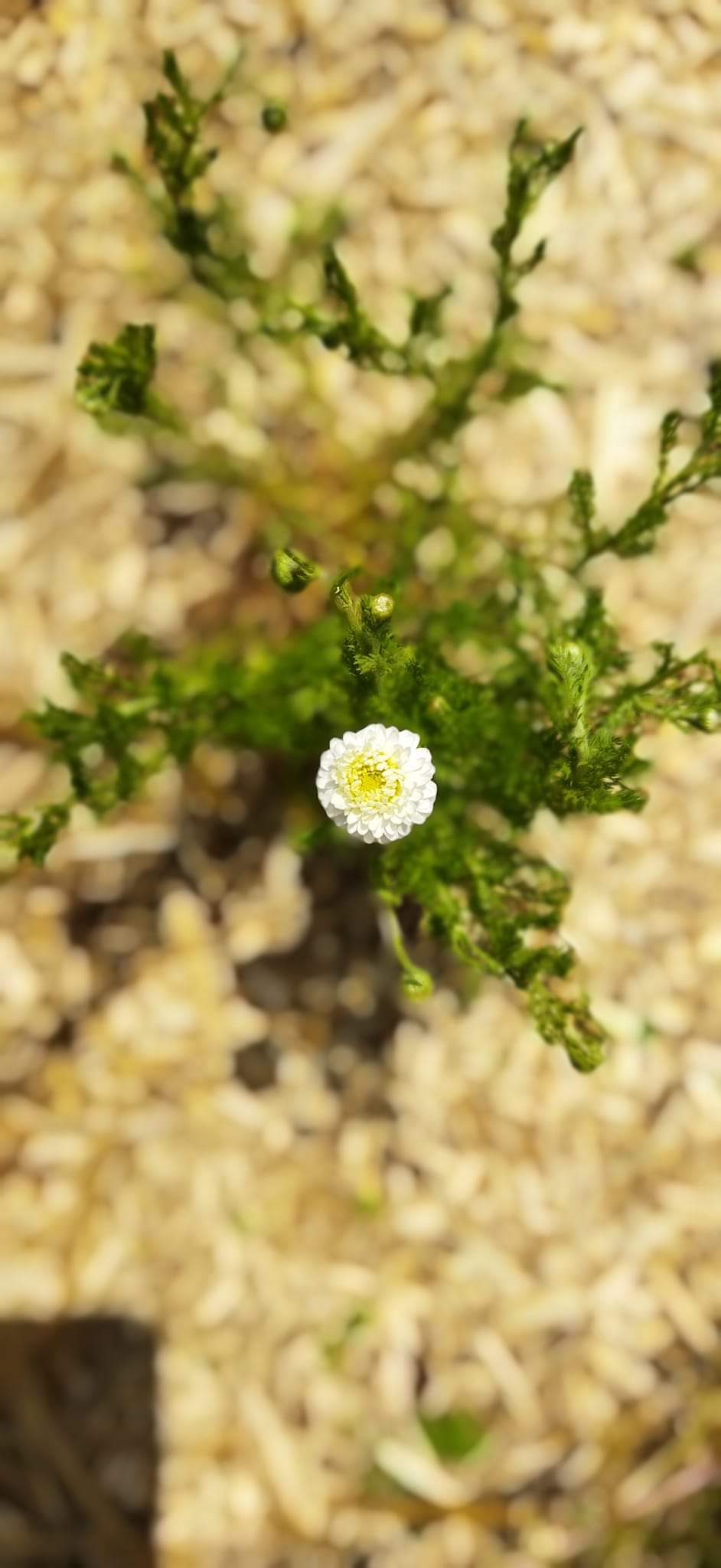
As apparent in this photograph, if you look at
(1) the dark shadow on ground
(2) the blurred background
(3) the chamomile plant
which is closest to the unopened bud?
(3) the chamomile plant

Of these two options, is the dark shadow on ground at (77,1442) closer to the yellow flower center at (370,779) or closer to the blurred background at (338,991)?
the blurred background at (338,991)

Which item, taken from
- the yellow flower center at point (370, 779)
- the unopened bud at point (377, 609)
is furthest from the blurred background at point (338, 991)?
the unopened bud at point (377, 609)

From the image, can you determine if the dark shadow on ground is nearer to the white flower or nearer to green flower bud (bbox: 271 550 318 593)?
the white flower

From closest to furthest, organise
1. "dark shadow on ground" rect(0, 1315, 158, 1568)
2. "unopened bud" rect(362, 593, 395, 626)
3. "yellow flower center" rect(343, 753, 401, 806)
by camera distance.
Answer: "unopened bud" rect(362, 593, 395, 626) < "yellow flower center" rect(343, 753, 401, 806) < "dark shadow on ground" rect(0, 1315, 158, 1568)

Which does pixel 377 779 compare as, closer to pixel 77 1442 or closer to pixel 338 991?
pixel 338 991

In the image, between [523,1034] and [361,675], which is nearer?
[361,675]

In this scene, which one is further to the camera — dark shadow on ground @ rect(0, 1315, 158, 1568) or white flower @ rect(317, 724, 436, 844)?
dark shadow on ground @ rect(0, 1315, 158, 1568)

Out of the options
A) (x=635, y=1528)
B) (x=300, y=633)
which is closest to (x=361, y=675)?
(x=300, y=633)

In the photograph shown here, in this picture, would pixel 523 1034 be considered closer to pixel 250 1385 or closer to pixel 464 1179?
pixel 464 1179
